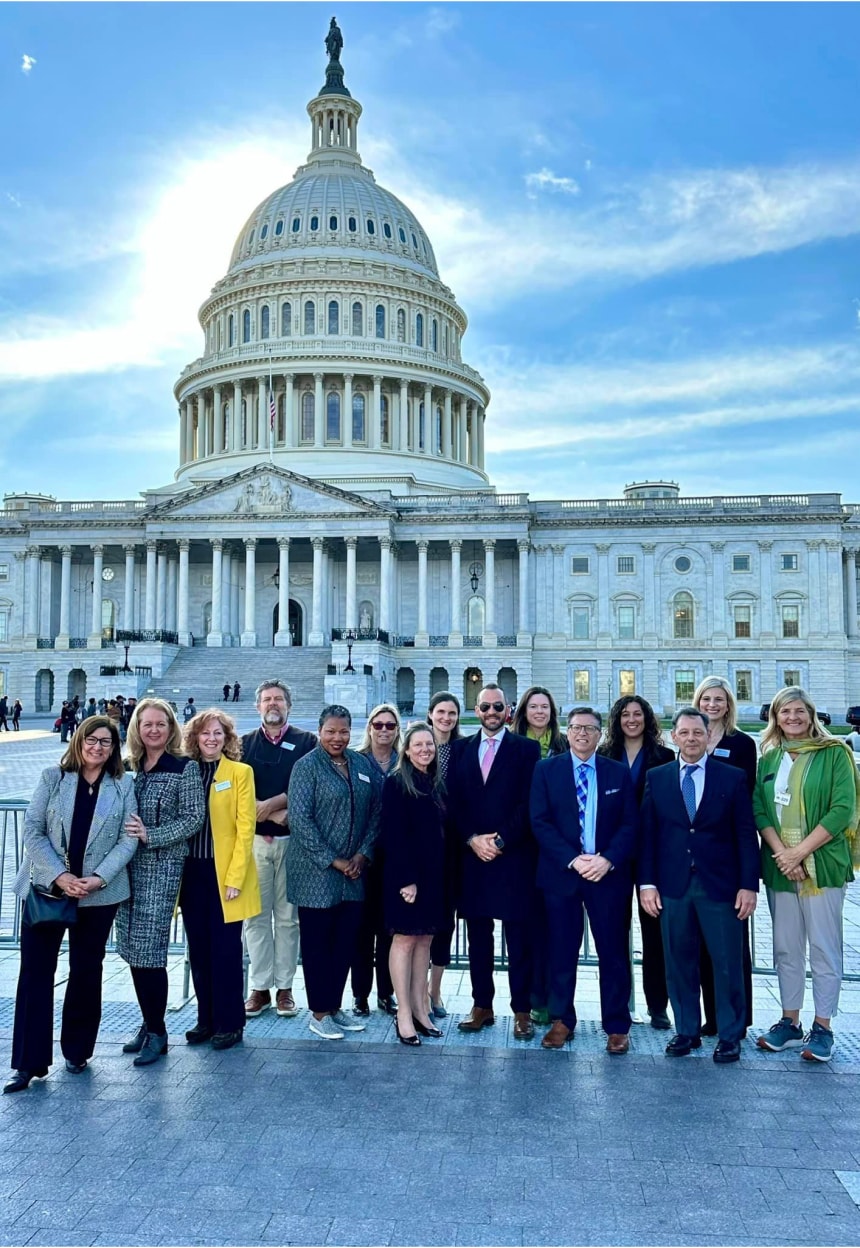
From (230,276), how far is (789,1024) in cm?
8716

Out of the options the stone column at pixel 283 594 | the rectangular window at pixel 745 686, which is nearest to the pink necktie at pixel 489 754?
the stone column at pixel 283 594

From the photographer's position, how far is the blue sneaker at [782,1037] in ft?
27.5

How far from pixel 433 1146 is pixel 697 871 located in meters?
3.22

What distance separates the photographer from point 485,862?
893 cm

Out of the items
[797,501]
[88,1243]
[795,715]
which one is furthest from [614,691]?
[88,1243]

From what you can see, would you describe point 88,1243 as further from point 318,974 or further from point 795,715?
point 795,715

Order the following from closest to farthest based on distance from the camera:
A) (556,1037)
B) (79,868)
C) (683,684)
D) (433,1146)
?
(433,1146), (79,868), (556,1037), (683,684)

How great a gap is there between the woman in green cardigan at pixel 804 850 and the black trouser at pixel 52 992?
5.22 meters

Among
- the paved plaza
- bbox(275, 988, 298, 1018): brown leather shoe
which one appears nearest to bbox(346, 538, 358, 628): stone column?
bbox(275, 988, 298, 1018): brown leather shoe

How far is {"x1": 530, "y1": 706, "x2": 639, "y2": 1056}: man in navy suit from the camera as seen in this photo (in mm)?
8594

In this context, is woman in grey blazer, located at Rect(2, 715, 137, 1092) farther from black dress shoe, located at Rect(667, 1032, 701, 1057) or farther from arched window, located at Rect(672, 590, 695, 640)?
arched window, located at Rect(672, 590, 695, 640)

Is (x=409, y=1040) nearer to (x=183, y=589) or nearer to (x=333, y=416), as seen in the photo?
(x=183, y=589)

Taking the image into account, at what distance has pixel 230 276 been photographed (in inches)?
3438

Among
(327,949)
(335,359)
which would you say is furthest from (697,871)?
(335,359)
